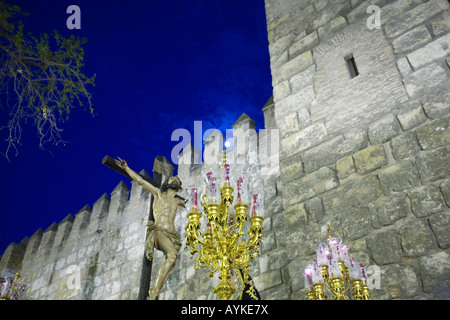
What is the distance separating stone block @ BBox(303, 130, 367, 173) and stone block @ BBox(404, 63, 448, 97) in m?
0.68

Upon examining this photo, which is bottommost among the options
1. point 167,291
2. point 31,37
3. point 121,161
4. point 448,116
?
point 167,291

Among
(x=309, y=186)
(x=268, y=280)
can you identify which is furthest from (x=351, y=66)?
(x=268, y=280)

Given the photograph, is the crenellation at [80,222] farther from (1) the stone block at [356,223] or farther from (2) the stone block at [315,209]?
(1) the stone block at [356,223]

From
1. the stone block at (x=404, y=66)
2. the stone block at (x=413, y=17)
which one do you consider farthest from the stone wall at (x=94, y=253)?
the stone block at (x=413, y=17)

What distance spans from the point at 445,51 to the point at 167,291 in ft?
17.0

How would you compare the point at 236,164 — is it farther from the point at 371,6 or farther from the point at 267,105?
the point at 371,6

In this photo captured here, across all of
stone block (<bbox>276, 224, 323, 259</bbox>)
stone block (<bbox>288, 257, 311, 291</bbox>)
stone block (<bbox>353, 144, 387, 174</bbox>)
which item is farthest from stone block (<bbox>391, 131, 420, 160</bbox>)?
stone block (<bbox>288, 257, 311, 291</bbox>)

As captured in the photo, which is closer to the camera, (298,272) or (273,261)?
(298,272)

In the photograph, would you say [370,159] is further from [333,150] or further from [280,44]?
[280,44]

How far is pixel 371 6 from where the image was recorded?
4.59m

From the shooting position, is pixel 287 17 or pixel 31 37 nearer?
pixel 31 37

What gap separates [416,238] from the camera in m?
3.10

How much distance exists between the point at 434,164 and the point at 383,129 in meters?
0.68
